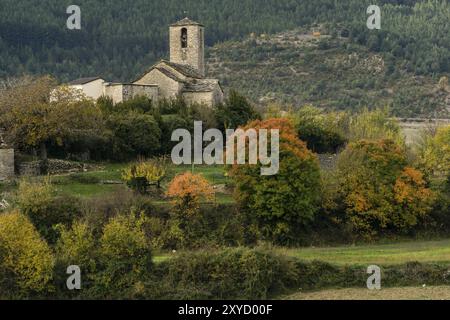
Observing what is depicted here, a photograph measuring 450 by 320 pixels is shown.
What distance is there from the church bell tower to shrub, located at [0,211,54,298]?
96.1ft

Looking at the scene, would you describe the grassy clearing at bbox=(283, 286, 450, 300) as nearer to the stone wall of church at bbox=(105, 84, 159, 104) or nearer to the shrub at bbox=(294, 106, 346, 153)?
the shrub at bbox=(294, 106, 346, 153)

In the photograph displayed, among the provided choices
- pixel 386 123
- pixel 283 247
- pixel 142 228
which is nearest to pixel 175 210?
pixel 142 228

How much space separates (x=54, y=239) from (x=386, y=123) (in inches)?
1540

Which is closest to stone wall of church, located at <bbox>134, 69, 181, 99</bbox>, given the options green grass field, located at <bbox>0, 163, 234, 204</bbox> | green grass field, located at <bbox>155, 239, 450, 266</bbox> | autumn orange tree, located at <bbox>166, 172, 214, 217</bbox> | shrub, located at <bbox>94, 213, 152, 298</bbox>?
green grass field, located at <bbox>0, 163, 234, 204</bbox>

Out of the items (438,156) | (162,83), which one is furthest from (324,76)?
(438,156)

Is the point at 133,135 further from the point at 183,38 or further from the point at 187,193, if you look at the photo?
the point at 183,38

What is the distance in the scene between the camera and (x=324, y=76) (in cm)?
9575

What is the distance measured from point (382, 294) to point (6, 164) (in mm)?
18551

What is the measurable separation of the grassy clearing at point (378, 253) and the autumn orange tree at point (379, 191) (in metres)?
1.58

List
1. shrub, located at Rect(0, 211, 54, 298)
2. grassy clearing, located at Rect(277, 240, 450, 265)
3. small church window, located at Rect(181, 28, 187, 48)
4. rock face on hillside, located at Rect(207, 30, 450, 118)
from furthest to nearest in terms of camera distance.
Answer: rock face on hillside, located at Rect(207, 30, 450, 118) → small church window, located at Rect(181, 28, 187, 48) → grassy clearing, located at Rect(277, 240, 450, 265) → shrub, located at Rect(0, 211, 54, 298)

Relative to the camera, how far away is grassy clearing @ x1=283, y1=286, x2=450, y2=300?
3506 centimetres

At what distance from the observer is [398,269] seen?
37.7 m

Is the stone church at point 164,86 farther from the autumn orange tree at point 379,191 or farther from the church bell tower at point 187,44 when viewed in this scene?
the autumn orange tree at point 379,191

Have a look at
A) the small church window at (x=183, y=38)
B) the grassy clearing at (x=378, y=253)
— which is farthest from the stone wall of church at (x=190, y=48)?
the grassy clearing at (x=378, y=253)
